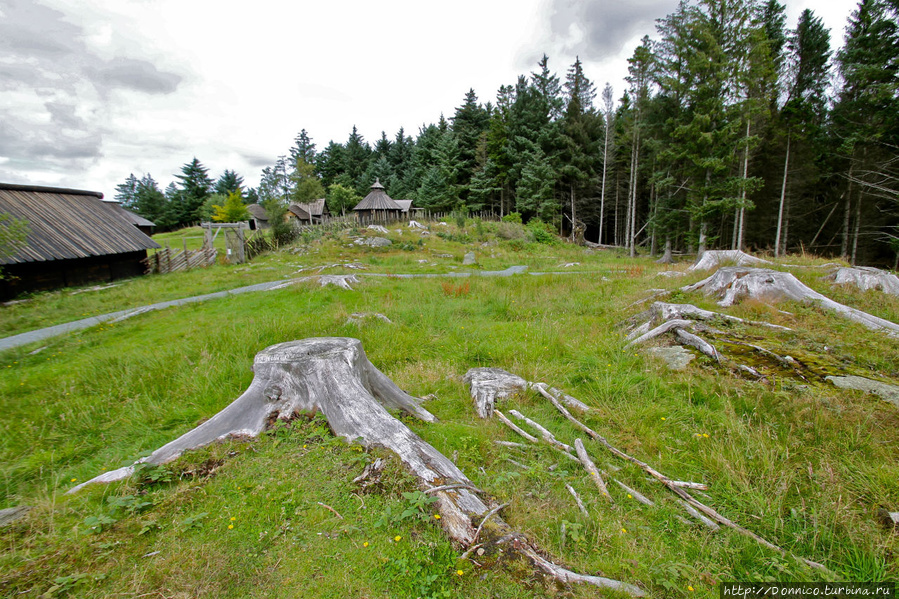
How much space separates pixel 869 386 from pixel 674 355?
6.99 feet

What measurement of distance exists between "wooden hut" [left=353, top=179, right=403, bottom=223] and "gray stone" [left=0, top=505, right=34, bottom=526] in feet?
114

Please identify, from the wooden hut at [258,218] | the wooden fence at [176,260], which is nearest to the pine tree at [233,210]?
the wooden hut at [258,218]

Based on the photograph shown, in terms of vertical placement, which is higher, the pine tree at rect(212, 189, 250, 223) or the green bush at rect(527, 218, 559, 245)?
the pine tree at rect(212, 189, 250, 223)

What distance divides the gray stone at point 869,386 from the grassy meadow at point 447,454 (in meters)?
0.23

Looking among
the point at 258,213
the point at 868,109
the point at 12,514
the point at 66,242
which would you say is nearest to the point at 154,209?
the point at 258,213

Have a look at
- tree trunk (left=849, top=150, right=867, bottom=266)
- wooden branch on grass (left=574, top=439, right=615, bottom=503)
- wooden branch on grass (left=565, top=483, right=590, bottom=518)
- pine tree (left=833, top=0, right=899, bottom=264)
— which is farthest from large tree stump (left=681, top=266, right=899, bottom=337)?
tree trunk (left=849, top=150, right=867, bottom=266)

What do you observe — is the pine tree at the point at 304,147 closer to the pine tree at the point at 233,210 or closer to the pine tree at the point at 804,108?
the pine tree at the point at 233,210

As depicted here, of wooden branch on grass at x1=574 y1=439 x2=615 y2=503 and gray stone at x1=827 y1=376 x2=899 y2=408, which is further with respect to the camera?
gray stone at x1=827 y1=376 x2=899 y2=408

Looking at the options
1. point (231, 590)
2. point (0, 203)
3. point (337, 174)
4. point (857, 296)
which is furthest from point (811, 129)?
point (337, 174)

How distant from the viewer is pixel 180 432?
13.9 ft

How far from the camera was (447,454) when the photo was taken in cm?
357

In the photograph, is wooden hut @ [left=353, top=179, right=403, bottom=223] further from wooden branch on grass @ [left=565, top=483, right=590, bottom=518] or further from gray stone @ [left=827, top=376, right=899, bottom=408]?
wooden branch on grass @ [left=565, top=483, right=590, bottom=518]

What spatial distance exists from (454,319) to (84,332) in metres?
9.47

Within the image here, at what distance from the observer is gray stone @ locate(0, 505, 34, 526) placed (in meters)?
2.59
